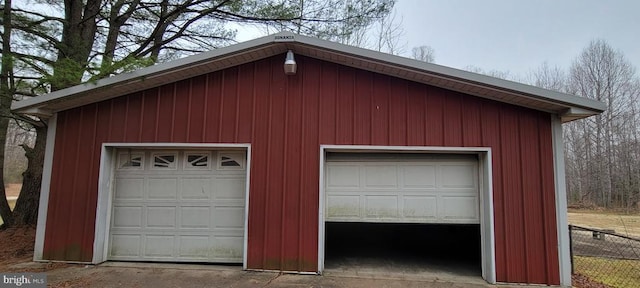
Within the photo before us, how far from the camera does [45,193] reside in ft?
17.9

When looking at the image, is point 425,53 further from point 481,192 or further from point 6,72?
point 6,72

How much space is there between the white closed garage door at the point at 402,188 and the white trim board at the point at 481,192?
0.15 metres

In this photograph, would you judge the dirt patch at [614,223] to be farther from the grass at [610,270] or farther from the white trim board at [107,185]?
the white trim board at [107,185]

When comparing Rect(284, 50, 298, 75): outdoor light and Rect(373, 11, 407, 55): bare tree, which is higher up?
Rect(373, 11, 407, 55): bare tree

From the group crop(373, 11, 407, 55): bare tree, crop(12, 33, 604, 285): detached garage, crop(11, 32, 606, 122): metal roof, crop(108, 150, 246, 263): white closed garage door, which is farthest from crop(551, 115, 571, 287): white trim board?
crop(373, 11, 407, 55): bare tree

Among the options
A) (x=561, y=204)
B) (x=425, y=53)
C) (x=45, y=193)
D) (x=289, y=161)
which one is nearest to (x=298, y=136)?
(x=289, y=161)

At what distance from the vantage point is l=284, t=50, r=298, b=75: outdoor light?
506 cm

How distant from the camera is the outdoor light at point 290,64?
5.06 metres

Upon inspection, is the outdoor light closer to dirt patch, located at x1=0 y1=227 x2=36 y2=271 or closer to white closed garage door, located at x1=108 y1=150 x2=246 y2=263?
white closed garage door, located at x1=108 y1=150 x2=246 y2=263

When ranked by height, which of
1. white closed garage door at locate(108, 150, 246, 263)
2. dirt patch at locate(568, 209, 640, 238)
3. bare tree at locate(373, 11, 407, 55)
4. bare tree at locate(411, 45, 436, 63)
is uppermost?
bare tree at locate(411, 45, 436, 63)

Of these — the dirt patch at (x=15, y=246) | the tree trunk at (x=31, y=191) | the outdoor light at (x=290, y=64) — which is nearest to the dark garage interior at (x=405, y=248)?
the outdoor light at (x=290, y=64)

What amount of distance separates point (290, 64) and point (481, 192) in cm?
337

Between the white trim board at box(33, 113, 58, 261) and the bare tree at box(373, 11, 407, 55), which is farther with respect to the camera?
the bare tree at box(373, 11, 407, 55)

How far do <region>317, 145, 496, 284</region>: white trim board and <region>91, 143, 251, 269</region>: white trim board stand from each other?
1.10m
